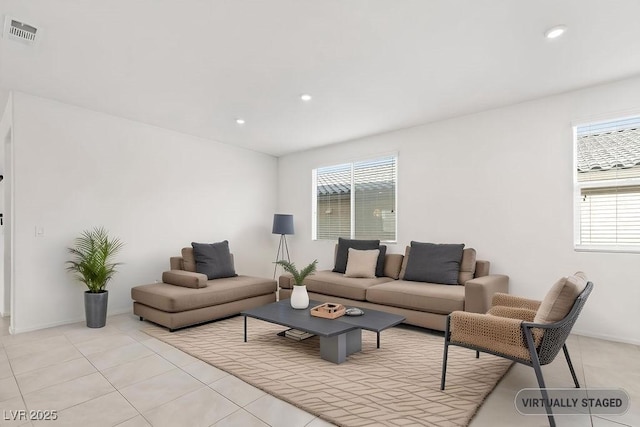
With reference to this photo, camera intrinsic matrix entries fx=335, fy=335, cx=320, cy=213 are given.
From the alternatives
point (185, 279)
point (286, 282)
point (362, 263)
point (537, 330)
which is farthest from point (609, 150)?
point (185, 279)

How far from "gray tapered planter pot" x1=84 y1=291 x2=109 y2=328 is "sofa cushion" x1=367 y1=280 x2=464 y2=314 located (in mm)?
3108

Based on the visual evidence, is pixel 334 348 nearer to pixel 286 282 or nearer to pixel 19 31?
pixel 286 282

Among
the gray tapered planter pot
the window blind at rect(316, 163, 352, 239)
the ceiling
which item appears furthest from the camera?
the window blind at rect(316, 163, 352, 239)

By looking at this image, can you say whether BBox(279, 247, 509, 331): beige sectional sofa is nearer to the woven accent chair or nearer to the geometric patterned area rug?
the geometric patterned area rug

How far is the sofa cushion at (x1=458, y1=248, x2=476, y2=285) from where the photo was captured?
4.03 metres

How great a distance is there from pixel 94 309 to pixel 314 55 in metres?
3.65

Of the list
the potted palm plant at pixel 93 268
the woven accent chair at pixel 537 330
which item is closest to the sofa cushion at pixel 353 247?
the woven accent chair at pixel 537 330

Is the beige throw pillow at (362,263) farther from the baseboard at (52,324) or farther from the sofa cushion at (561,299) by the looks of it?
the baseboard at (52,324)

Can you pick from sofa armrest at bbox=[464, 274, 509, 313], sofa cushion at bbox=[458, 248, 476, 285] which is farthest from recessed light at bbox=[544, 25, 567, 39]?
sofa cushion at bbox=[458, 248, 476, 285]

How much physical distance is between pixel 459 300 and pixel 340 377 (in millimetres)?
1527

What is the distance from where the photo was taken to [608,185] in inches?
137

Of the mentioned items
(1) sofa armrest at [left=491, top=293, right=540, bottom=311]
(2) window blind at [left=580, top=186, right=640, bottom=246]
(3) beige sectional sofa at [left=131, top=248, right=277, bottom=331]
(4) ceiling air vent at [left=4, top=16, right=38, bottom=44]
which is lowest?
(3) beige sectional sofa at [left=131, top=248, right=277, bottom=331]

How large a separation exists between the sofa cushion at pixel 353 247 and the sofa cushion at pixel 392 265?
0.06m

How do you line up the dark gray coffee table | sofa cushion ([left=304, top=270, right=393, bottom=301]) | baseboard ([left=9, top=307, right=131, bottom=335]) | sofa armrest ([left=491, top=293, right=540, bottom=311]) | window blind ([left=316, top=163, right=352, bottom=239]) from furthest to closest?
window blind ([left=316, top=163, right=352, bottom=239])
sofa cushion ([left=304, top=270, right=393, bottom=301])
baseboard ([left=9, top=307, right=131, bottom=335])
the dark gray coffee table
sofa armrest ([left=491, top=293, right=540, bottom=311])
